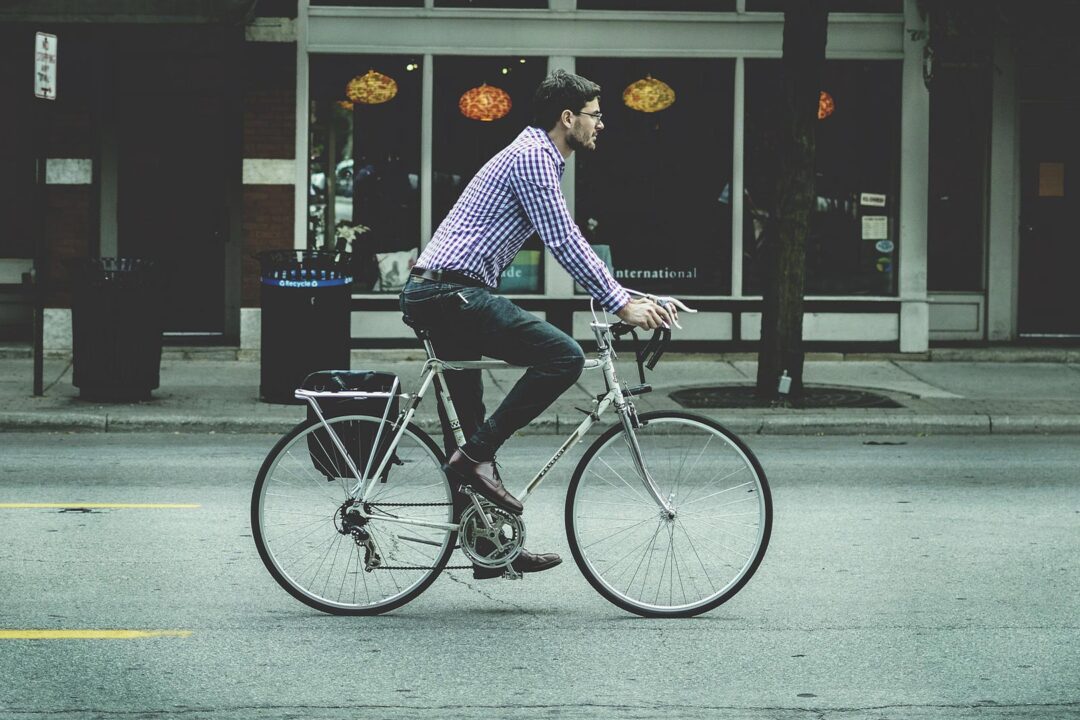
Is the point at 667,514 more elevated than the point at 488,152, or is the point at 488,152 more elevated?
the point at 488,152

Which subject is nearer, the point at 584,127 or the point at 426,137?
the point at 584,127

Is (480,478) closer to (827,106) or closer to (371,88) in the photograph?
(371,88)

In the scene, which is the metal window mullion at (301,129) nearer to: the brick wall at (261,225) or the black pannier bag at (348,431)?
the brick wall at (261,225)

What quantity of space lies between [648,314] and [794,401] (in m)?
7.20

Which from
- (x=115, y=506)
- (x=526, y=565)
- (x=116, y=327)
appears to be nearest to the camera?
(x=526, y=565)

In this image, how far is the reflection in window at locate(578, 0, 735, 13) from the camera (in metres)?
16.0

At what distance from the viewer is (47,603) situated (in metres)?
6.23

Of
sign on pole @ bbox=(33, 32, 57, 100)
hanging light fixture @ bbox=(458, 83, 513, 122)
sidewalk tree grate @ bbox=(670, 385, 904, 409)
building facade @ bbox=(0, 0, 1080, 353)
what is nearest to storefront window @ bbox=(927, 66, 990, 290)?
building facade @ bbox=(0, 0, 1080, 353)

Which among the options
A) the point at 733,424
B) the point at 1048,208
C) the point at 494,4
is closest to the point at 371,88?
the point at 494,4

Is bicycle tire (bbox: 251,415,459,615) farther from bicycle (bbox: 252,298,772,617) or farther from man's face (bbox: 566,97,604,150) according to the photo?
man's face (bbox: 566,97,604,150)

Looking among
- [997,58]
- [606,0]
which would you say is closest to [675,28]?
[606,0]

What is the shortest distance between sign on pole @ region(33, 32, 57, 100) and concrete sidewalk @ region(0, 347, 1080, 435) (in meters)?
2.37

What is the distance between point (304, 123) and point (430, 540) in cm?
1024

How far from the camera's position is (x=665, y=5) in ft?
52.6
